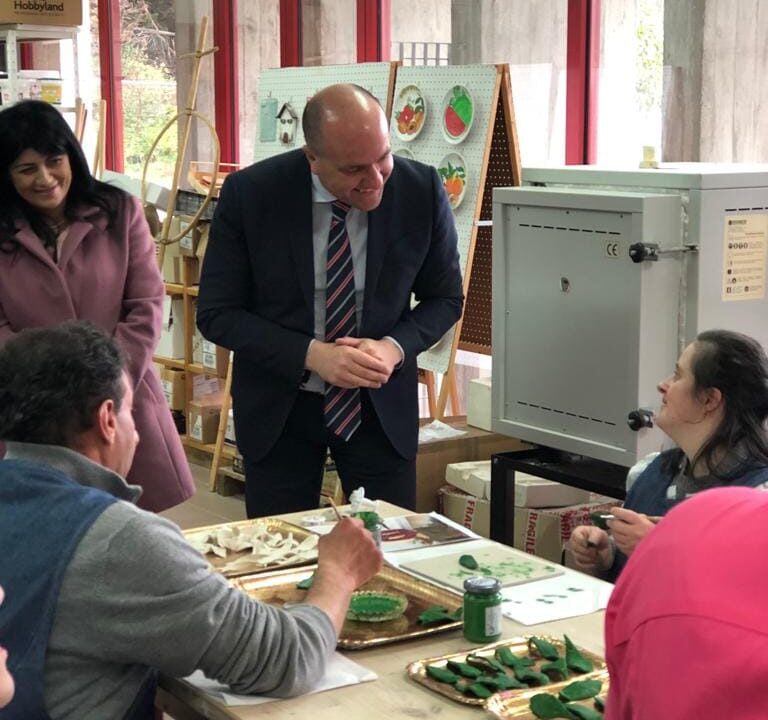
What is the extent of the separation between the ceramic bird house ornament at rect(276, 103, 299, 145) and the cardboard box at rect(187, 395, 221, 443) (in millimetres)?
1464

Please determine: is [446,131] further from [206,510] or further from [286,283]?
[206,510]

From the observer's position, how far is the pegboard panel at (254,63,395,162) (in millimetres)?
5285

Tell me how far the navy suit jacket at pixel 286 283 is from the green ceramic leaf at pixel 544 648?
106 centimetres

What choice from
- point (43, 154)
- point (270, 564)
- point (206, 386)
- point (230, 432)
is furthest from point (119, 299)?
point (206, 386)

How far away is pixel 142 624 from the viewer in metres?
1.85

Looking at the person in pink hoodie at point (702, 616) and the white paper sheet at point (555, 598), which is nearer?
the person in pink hoodie at point (702, 616)

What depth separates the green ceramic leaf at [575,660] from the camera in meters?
1.99

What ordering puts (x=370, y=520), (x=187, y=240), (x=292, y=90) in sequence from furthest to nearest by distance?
(x=187, y=240) < (x=292, y=90) < (x=370, y=520)

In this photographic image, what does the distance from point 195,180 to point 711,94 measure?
2969 mm

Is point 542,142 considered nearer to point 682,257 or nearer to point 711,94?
point 711,94

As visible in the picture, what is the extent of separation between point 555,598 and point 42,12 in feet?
20.8

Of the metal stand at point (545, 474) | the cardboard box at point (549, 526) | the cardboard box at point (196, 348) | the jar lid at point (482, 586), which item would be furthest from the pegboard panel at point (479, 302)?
the jar lid at point (482, 586)

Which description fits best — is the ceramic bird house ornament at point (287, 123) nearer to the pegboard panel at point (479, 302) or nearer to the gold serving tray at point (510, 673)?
the pegboard panel at point (479, 302)

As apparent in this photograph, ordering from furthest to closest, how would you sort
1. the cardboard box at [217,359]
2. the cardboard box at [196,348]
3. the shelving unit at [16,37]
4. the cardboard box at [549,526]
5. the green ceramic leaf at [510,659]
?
the shelving unit at [16,37] < the cardboard box at [196,348] < the cardboard box at [217,359] < the cardboard box at [549,526] < the green ceramic leaf at [510,659]
